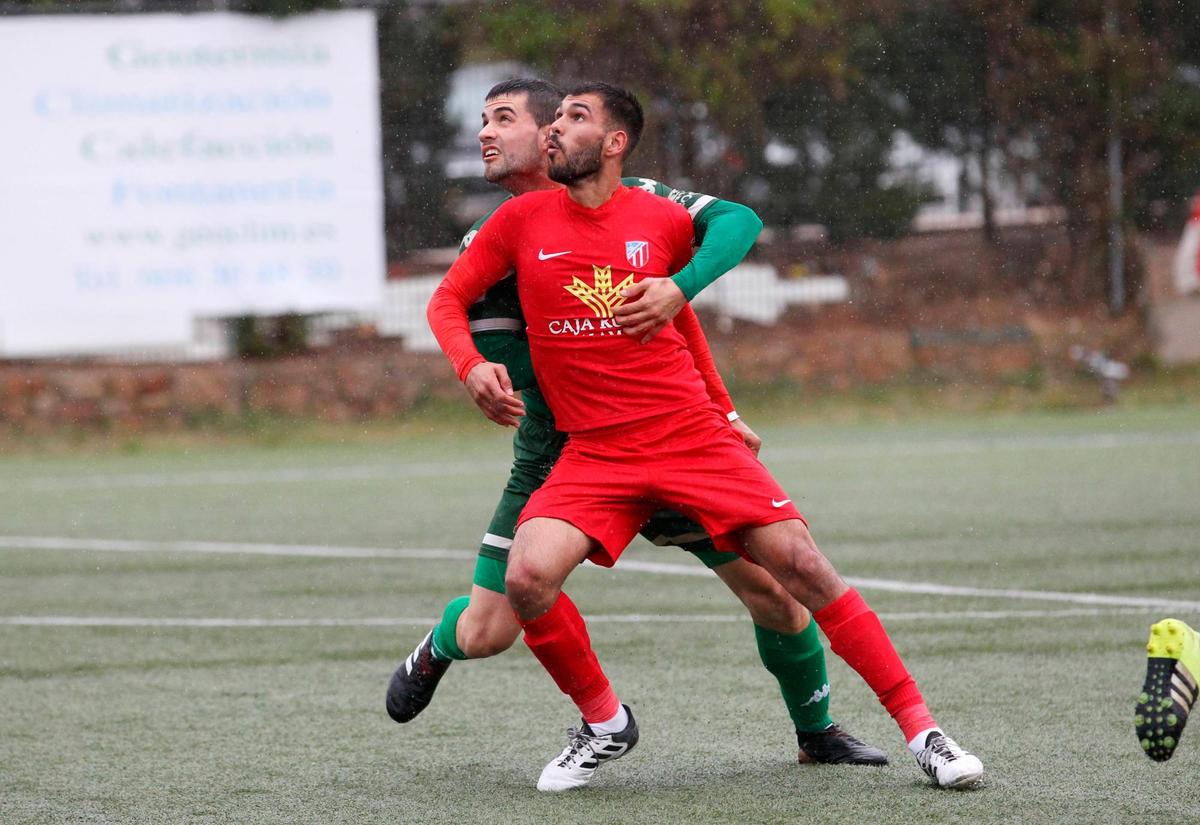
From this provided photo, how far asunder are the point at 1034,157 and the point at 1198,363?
2745mm

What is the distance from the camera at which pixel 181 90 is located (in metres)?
17.5

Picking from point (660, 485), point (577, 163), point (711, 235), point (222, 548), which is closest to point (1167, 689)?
point (660, 485)

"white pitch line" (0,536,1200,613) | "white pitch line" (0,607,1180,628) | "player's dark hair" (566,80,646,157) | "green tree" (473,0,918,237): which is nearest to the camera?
"player's dark hair" (566,80,646,157)

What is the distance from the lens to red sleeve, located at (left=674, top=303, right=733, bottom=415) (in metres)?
4.72

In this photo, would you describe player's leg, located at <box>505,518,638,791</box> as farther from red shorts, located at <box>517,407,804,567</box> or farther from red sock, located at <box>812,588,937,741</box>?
red sock, located at <box>812,588,937,741</box>

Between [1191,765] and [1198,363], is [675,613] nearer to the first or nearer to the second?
[1191,765]

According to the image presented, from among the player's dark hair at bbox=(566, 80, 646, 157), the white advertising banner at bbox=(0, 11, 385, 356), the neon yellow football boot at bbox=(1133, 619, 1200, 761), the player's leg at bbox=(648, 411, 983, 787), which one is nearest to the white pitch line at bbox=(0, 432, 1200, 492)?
the white advertising banner at bbox=(0, 11, 385, 356)

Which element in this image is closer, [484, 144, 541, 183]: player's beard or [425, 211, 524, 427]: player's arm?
[425, 211, 524, 427]: player's arm

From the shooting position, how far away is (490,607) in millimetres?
4812

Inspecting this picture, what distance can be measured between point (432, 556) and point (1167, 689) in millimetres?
5630

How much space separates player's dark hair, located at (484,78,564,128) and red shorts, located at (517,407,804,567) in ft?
3.31

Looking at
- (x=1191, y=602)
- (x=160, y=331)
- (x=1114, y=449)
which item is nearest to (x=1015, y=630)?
(x=1191, y=602)

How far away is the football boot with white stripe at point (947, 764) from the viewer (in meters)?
4.18

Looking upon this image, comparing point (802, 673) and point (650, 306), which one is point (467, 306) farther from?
point (802, 673)
